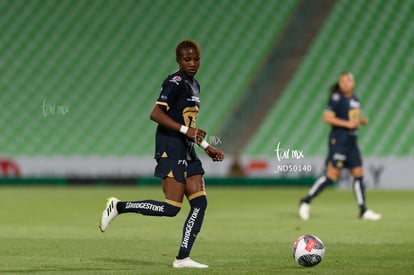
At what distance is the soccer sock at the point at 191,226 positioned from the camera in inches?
344

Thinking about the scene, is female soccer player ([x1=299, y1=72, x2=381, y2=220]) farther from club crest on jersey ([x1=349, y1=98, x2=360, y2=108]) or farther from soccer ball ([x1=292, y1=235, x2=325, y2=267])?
soccer ball ([x1=292, y1=235, x2=325, y2=267])

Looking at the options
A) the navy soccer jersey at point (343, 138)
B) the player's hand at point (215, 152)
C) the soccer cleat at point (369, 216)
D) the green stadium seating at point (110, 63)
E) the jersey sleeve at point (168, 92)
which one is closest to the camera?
the player's hand at point (215, 152)

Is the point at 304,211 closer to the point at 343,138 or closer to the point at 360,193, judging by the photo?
the point at 360,193

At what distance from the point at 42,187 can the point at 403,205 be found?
11798 millimetres

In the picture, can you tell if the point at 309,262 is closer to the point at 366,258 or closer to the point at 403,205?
the point at 366,258

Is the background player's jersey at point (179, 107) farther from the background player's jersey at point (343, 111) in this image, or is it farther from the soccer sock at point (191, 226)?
the background player's jersey at point (343, 111)

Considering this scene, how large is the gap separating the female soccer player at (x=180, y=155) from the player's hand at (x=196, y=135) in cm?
15

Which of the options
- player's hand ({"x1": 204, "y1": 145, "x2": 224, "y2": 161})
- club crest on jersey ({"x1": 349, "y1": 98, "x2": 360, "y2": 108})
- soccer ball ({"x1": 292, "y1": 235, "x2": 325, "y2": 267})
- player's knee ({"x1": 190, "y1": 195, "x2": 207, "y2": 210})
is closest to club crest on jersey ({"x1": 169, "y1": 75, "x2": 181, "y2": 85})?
player's hand ({"x1": 204, "y1": 145, "x2": 224, "y2": 161})

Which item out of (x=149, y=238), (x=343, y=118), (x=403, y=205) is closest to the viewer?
(x=149, y=238)

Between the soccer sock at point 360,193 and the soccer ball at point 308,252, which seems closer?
the soccer ball at point 308,252

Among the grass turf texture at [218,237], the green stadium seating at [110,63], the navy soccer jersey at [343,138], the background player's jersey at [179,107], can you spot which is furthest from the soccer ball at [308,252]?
the green stadium seating at [110,63]

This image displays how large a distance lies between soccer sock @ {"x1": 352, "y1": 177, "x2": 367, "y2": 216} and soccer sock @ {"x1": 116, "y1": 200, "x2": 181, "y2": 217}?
23.7 feet

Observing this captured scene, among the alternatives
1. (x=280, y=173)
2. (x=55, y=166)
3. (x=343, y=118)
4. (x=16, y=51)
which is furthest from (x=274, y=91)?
(x=343, y=118)

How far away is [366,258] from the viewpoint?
9672 mm
